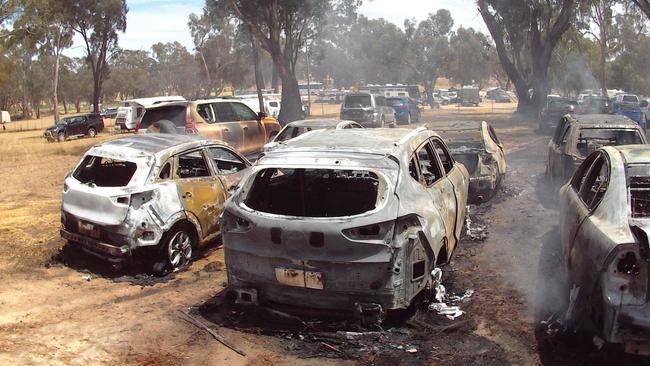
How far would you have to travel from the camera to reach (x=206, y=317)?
199 inches

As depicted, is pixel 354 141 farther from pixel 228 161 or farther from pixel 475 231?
pixel 475 231

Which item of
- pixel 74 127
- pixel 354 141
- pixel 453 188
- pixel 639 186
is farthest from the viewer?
pixel 74 127

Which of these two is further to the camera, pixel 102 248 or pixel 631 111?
pixel 631 111

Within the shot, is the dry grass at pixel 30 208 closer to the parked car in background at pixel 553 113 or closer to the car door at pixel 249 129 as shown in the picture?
the car door at pixel 249 129

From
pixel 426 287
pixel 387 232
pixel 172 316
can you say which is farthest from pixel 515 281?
pixel 172 316

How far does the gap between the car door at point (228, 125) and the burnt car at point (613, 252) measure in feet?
29.7

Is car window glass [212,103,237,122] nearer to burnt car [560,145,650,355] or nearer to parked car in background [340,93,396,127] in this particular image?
burnt car [560,145,650,355]

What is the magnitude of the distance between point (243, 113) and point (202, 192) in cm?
727

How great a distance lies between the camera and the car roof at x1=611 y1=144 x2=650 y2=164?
182 inches

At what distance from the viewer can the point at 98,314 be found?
17.1ft

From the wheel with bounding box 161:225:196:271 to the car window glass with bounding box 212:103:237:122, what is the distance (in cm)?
671

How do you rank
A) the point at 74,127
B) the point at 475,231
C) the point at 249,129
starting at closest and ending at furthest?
the point at 475,231, the point at 249,129, the point at 74,127

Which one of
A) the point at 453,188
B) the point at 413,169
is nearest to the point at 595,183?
the point at 453,188

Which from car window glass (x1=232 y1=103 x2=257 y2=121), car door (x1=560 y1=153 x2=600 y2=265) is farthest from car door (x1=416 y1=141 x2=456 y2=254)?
car window glass (x1=232 y1=103 x2=257 y2=121)
